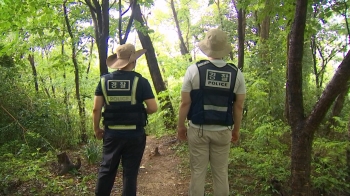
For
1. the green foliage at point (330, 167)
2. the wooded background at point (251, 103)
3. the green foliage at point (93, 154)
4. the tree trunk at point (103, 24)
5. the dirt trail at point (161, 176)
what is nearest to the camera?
the wooded background at point (251, 103)

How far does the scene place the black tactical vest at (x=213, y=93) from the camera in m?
3.34

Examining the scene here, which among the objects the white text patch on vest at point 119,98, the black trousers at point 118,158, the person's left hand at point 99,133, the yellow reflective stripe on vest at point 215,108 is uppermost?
the white text patch on vest at point 119,98

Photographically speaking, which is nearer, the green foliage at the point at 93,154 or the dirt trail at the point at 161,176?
the dirt trail at the point at 161,176

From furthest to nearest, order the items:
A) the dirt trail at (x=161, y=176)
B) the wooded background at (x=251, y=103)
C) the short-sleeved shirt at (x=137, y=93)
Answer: the dirt trail at (x=161, y=176)
the wooded background at (x=251, y=103)
the short-sleeved shirt at (x=137, y=93)

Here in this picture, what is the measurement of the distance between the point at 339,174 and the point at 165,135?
17.0 feet

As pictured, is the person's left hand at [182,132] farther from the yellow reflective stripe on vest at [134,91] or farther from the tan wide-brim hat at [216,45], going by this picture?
the tan wide-brim hat at [216,45]

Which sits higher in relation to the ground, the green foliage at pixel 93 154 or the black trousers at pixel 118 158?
the black trousers at pixel 118 158

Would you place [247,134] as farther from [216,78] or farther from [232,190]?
[216,78]

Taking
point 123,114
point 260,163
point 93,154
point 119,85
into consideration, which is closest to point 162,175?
point 93,154

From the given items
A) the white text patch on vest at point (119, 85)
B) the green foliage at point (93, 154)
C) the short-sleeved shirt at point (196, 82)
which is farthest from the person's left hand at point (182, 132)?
the green foliage at point (93, 154)

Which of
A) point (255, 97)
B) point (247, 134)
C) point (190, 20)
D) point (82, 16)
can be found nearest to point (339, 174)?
point (247, 134)

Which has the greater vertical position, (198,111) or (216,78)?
(216,78)

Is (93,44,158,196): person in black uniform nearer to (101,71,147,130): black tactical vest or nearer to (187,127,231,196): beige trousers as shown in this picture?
(101,71,147,130): black tactical vest

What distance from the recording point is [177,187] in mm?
5062
